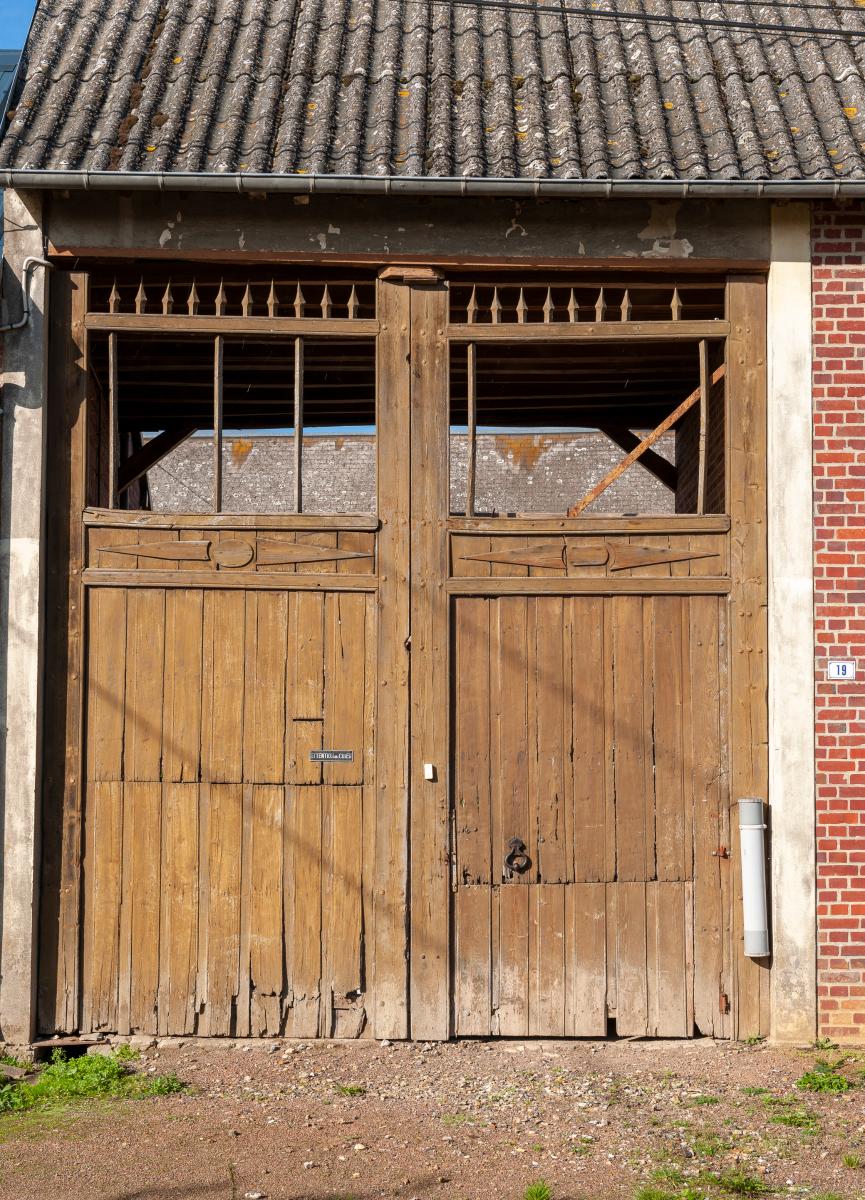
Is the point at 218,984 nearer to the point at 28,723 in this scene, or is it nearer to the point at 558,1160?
the point at 28,723

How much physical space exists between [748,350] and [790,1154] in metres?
4.28

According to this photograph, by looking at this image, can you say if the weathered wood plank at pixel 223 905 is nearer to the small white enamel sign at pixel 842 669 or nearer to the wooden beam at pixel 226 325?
the wooden beam at pixel 226 325

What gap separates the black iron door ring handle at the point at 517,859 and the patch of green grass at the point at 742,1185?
2096 millimetres

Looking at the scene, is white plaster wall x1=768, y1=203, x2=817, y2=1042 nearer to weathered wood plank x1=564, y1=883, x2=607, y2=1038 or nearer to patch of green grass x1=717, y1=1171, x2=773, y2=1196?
weathered wood plank x1=564, y1=883, x2=607, y2=1038

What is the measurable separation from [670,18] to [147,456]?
4.53 m

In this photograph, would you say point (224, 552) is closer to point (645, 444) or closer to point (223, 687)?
point (223, 687)

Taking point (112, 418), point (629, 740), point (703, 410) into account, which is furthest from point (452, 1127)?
point (112, 418)

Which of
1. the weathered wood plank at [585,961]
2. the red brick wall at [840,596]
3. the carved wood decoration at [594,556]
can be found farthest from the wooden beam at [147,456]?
the red brick wall at [840,596]

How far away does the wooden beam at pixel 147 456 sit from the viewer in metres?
8.45


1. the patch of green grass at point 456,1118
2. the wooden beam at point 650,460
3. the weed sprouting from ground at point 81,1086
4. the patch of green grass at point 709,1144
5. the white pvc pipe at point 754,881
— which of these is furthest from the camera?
the wooden beam at point 650,460

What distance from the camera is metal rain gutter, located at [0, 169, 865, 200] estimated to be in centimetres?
648

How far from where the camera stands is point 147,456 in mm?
8570

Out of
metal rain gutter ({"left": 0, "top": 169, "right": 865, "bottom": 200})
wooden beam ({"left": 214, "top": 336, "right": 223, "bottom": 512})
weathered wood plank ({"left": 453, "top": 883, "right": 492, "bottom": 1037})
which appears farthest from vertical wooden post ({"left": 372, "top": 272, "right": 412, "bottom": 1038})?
wooden beam ({"left": 214, "top": 336, "right": 223, "bottom": 512})

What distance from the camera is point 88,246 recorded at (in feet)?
22.6
